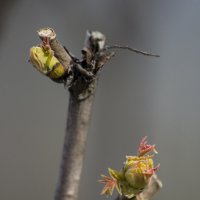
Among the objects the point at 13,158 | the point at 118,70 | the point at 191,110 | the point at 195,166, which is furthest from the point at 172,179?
the point at 13,158

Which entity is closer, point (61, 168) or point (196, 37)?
point (61, 168)

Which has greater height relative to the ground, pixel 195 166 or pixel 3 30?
pixel 3 30

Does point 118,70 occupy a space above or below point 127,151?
above

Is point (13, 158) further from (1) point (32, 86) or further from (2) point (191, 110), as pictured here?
(2) point (191, 110)

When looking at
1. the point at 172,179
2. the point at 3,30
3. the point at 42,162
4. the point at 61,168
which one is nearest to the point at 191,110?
the point at 172,179

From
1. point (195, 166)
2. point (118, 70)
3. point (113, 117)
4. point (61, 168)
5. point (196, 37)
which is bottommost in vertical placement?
point (61, 168)

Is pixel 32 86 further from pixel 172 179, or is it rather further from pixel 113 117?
pixel 172 179
